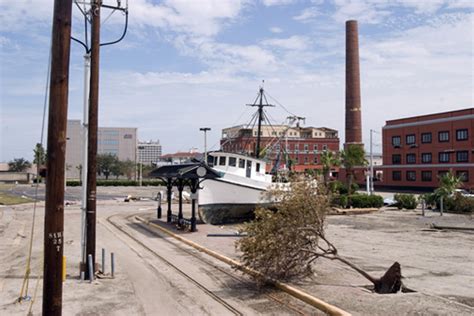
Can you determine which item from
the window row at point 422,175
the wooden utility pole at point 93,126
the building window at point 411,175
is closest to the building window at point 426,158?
the window row at point 422,175

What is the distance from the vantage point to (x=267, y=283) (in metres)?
11.6

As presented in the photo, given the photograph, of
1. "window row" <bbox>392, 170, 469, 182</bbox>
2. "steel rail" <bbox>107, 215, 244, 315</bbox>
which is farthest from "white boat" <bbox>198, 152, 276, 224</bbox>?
"window row" <bbox>392, 170, 469, 182</bbox>

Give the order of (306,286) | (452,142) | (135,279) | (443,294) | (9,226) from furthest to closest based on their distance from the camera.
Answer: (452,142) < (9,226) < (135,279) < (306,286) < (443,294)

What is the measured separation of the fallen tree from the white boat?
16.8 meters

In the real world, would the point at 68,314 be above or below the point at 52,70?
below

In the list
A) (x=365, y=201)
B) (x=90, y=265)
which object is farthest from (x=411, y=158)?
(x=90, y=265)

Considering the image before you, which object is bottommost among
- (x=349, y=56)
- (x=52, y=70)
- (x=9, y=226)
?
(x=9, y=226)

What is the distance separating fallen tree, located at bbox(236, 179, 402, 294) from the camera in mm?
11180

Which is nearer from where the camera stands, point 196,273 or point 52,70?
point 52,70

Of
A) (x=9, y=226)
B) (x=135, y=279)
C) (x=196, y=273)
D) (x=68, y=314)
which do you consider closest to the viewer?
(x=68, y=314)

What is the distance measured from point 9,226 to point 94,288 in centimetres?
1860

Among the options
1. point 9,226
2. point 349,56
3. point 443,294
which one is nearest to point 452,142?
point 349,56

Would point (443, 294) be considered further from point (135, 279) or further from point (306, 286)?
point (135, 279)

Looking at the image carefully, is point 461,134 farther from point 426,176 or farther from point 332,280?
point 332,280
